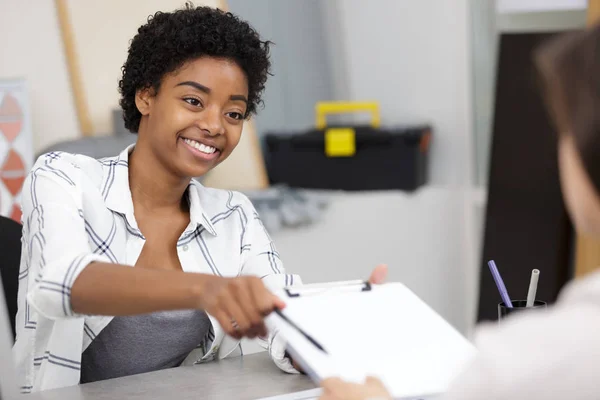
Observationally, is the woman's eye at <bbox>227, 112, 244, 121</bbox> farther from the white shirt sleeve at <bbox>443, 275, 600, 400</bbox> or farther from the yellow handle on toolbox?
the yellow handle on toolbox

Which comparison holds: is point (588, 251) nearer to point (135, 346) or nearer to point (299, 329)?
point (135, 346)

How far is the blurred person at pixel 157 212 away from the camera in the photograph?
1447 millimetres

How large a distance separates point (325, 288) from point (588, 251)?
1.81 meters

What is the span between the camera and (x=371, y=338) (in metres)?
1.10

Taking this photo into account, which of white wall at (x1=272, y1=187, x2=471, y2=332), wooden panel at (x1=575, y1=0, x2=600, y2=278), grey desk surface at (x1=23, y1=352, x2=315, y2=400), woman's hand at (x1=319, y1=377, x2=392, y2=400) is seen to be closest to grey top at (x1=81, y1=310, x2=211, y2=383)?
grey desk surface at (x1=23, y1=352, x2=315, y2=400)

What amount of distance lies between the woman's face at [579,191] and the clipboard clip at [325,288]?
463 millimetres

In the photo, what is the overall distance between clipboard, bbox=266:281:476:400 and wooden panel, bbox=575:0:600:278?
1.70m

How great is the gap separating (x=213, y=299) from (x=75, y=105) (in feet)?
7.02

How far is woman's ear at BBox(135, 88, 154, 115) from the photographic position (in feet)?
5.58

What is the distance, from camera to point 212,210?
169 centimetres

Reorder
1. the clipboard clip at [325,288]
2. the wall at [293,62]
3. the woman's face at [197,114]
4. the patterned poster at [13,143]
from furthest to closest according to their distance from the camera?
1. the wall at [293,62]
2. the patterned poster at [13,143]
3. the woman's face at [197,114]
4. the clipboard clip at [325,288]

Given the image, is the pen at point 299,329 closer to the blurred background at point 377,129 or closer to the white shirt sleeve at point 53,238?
the white shirt sleeve at point 53,238

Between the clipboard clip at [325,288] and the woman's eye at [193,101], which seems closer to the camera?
the clipboard clip at [325,288]

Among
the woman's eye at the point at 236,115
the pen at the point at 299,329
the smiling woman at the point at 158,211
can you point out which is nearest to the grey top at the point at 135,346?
the smiling woman at the point at 158,211
